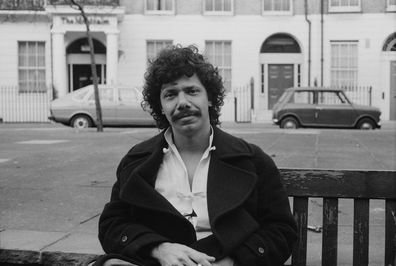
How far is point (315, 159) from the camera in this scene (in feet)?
29.7

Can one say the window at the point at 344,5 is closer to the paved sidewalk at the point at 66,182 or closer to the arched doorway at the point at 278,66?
the arched doorway at the point at 278,66

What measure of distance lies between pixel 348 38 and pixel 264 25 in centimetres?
354

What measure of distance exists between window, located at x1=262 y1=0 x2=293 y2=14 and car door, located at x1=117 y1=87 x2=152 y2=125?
28.7 ft

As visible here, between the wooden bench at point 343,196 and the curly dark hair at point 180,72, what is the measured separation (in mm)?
577

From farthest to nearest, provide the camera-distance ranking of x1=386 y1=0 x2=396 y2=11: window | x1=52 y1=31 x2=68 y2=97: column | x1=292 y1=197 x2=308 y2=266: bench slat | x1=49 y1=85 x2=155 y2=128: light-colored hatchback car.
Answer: x1=386 y1=0 x2=396 y2=11: window < x1=52 y1=31 x2=68 y2=97: column < x1=49 y1=85 x2=155 y2=128: light-colored hatchback car < x1=292 y1=197 x2=308 y2=266: bench slat

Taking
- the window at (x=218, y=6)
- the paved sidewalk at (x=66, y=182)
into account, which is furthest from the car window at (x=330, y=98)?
the window at (x=218, y=6)

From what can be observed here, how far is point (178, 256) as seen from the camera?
2619mm

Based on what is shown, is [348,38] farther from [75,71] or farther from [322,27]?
[75,71]

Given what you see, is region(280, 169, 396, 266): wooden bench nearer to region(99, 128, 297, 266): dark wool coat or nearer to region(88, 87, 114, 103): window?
region(99, 128, 297, 266): dark wool coat

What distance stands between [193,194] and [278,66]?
23705 millimetres

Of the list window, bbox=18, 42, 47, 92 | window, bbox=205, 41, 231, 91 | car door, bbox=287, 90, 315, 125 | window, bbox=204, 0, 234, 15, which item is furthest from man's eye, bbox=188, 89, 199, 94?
window, bbox=18, 42, 47, 92

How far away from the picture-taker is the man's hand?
2.61 m

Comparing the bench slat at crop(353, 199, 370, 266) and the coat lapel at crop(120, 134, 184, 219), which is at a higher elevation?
the coat lapel at crop(120, 134, 184, 219)

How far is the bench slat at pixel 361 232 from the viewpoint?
3.13m
